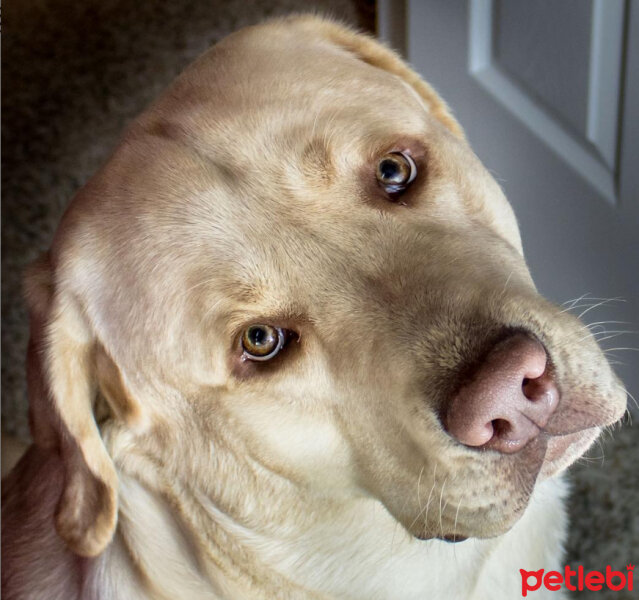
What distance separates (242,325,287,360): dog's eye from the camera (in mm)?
1476

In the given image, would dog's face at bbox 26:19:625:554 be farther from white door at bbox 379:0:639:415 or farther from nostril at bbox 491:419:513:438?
white door at bbox 379:0:639:415

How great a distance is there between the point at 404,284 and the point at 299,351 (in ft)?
0.67

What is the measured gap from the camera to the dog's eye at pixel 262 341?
1476mm

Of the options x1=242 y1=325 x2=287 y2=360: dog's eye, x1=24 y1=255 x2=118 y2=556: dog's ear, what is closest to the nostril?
x1=242 y1=325 x2=287 y2=360: dog's eye

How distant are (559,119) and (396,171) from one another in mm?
1125

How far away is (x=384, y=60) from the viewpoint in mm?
1840

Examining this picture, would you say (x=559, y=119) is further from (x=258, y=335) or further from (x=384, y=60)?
(x=258, y=335)

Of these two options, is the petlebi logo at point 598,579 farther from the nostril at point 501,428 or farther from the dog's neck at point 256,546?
the nostril at point 501,428

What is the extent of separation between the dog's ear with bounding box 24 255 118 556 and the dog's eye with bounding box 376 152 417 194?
0.58 meters

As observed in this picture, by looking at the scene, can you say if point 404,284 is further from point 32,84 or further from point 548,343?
point 32,84

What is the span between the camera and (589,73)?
91.3 inches

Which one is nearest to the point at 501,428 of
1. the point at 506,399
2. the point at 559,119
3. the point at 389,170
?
the point at 506,399

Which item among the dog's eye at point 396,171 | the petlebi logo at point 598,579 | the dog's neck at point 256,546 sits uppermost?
the dog's eye at point 396,171

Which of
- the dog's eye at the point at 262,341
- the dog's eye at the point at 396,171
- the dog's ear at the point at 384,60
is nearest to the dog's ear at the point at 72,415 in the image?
the dog's eye at the point at 262,341
